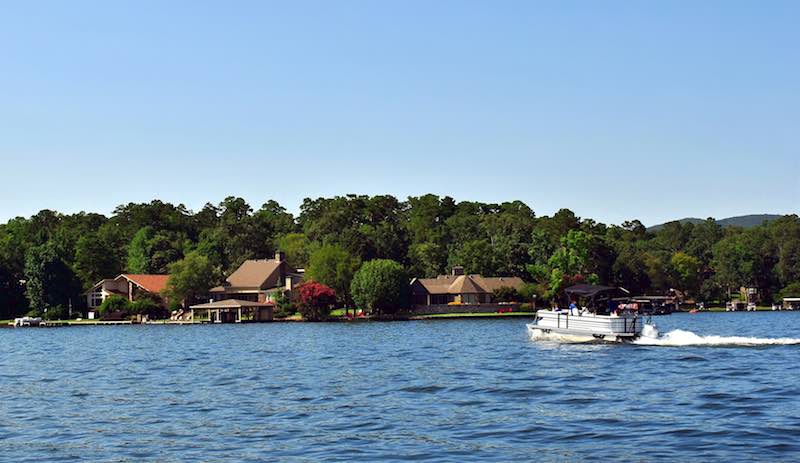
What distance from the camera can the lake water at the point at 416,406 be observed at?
24.4 m

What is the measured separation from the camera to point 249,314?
443ft

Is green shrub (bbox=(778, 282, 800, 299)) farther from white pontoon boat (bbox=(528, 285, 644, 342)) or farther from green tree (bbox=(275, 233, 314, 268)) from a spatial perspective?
white pontoon boat (bbox=(528, 285, 644, 342))

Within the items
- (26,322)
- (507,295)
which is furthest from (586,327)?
(26,322)

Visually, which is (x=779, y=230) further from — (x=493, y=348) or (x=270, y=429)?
(x=270, y=429)

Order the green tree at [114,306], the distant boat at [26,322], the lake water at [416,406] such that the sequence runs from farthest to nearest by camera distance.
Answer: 1. the green tree at [114,306]
2. the distant boat at [26,322]
3. the lake water at [416,406]

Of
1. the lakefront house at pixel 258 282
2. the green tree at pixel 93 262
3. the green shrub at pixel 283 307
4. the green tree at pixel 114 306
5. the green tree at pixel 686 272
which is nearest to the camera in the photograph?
the green shrub at pixel 283 307

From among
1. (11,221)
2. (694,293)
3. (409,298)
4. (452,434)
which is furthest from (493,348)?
(11,221)

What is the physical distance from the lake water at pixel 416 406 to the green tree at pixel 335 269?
247 feet

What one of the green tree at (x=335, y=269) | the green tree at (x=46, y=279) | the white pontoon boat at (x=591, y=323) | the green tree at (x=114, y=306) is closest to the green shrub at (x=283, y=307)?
the green tree at (x=335, y=269)

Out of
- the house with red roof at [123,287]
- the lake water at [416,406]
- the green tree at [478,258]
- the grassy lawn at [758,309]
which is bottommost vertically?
the grassy lawn at [758,309]

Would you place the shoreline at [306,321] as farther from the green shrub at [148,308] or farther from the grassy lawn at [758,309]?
the grassy lawn at [758,309]

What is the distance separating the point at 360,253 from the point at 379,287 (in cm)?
2359

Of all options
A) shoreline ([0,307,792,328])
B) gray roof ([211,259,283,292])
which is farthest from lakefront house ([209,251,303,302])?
shoreline ([0,307,792,328])

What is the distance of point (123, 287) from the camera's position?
14312 centimetres
